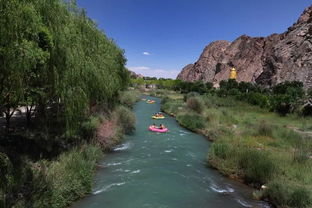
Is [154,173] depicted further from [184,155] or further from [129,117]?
[129,117]

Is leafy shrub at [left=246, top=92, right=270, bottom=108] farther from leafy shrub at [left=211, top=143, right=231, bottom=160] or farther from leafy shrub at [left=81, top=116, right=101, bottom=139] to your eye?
leafy shrub at [left=81, top=116, right=101, bottom=139]

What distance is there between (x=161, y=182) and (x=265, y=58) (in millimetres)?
88144

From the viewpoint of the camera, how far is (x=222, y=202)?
366 inches

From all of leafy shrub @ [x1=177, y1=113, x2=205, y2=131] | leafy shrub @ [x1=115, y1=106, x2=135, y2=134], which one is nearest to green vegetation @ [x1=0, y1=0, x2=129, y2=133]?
leafy shrub @ [x1=115, y1=106, x2=135, y2=134]

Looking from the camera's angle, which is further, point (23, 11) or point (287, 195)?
point (287, 195)

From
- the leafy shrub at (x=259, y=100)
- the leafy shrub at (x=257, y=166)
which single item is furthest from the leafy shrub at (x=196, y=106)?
the leafy shrub at (x=257, y=166)

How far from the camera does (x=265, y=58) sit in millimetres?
87812

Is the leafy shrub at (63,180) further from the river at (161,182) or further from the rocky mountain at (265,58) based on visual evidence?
the rocky mountain at (265,58)

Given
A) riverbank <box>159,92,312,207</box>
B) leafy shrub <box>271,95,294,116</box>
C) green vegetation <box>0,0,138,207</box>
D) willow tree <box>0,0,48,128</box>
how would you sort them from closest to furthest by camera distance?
willow tree <box>0,0,48,128</box>, green vegetation <box>0,0,138,207</box>, riverbank <box>159,92,312,207</box>, leafy shrub <box>271,95,294,116</box>

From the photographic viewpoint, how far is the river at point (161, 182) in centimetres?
909

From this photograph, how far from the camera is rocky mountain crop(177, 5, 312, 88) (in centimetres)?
5625

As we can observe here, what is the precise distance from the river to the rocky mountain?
153ft

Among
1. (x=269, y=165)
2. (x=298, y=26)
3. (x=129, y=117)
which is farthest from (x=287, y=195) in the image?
(x=298, y=26)

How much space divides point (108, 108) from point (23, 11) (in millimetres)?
14805
